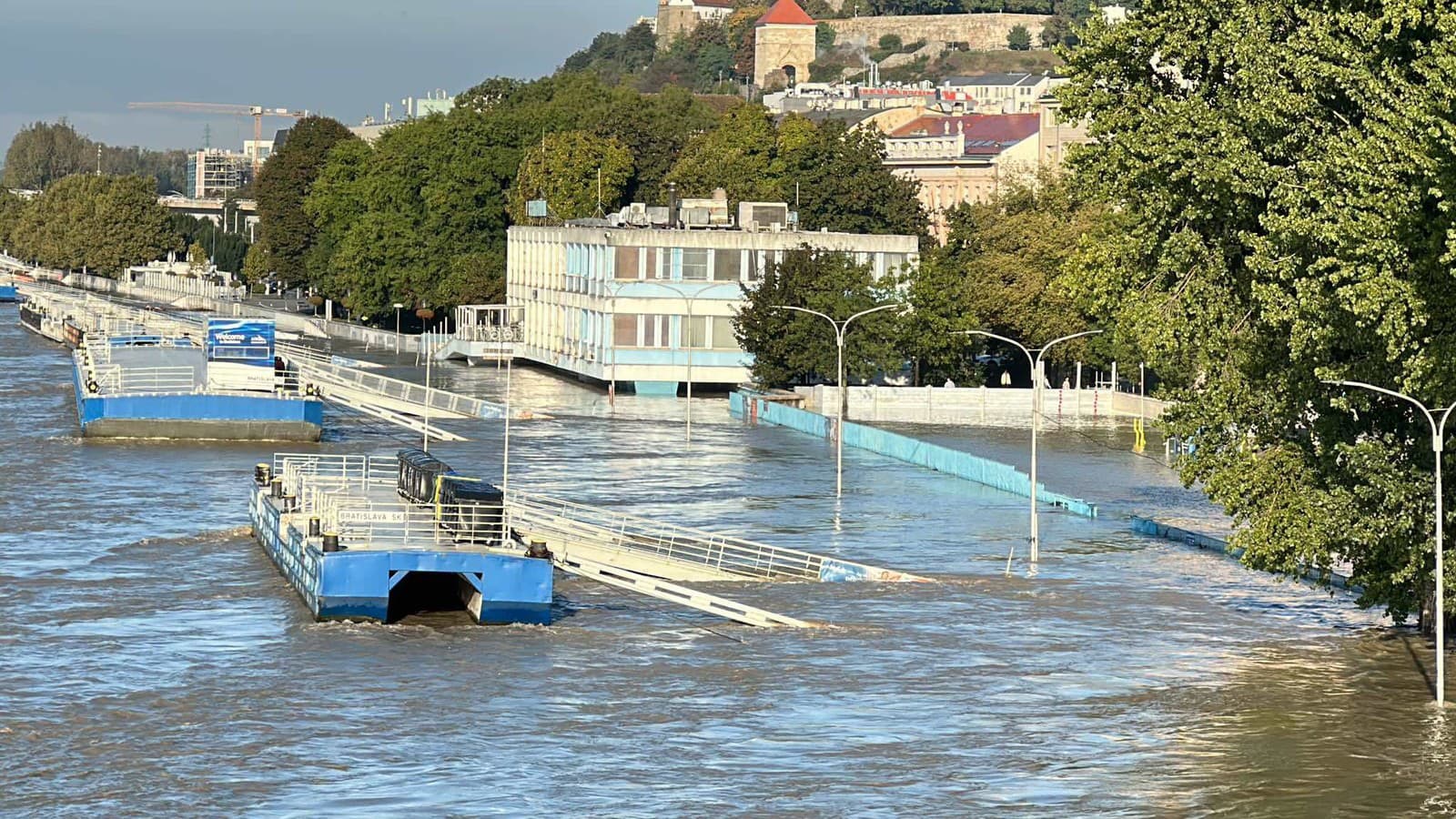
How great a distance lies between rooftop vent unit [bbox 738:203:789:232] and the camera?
486 feet

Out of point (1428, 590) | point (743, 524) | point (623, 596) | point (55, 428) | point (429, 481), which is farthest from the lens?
point (55, 428)

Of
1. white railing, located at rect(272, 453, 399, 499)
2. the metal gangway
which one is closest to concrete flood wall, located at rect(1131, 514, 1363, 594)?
the metal gangway

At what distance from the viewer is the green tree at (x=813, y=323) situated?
128 meters

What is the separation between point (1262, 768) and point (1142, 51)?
2059 centimetres

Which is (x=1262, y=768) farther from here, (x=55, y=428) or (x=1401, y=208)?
(x=55, y=428)

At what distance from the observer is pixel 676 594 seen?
62.2 m

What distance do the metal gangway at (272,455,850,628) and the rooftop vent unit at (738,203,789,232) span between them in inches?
3036

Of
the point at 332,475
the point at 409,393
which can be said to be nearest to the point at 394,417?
the point at 409,393

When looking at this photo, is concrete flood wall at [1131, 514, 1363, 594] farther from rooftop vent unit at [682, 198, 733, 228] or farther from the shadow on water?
rooftop vent unit at [682, 198, 733, 228]

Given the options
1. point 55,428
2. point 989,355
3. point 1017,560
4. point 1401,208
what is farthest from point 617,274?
point 1401,208

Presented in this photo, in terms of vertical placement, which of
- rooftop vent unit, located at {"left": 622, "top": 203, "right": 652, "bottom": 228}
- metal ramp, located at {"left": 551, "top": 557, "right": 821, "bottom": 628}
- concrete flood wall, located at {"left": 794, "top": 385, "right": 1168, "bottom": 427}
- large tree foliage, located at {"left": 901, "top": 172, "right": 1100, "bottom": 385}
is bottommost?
metal ramp, located at {"left": 551, "top": 557, "right": 821, "bottom": 628}

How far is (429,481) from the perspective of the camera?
7038 centimetres

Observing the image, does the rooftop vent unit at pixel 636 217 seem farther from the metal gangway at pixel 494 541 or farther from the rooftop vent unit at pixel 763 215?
the metal gangway at pixel 494 541

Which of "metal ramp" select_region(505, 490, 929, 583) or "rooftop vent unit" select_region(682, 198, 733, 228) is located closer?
"metal ramp" select_region(505, 490, 929, 583)
